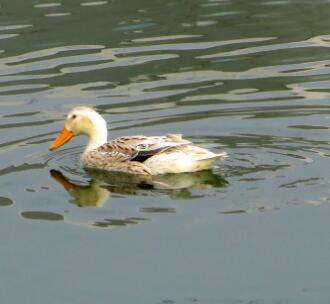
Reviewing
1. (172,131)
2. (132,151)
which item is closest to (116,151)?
(132,151)

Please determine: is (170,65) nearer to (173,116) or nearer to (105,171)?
(173,116)

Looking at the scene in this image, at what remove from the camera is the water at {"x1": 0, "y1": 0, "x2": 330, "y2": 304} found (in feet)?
29.5

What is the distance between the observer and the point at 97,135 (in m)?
12.3

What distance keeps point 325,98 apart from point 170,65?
2.42m

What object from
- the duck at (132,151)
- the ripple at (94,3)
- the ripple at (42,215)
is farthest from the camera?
the ripple at (94,3)

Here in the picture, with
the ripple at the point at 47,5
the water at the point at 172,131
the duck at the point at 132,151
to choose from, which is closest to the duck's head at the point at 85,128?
the duck at the point at 132,151

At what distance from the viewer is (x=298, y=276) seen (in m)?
8.82

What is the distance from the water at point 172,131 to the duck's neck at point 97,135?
21 cm

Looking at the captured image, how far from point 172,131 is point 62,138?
110cm

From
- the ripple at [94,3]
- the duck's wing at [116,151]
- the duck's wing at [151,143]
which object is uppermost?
the ripple at [94,3]

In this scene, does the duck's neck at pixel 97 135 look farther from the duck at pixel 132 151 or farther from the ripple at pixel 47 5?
the ripple at pixel 47 5

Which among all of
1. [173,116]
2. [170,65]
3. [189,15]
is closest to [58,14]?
[189,15]

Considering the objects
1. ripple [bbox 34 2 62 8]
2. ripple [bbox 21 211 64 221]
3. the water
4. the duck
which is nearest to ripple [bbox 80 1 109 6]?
the water

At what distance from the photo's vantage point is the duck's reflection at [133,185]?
1087cm
